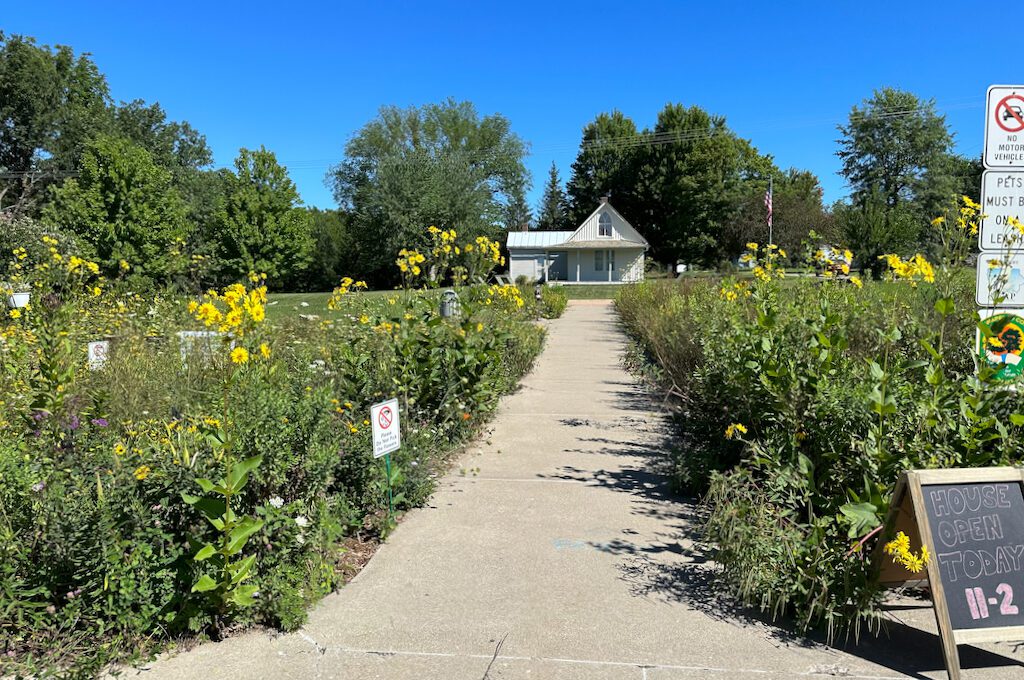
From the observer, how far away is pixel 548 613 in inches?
120

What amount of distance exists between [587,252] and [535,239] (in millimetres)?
4489

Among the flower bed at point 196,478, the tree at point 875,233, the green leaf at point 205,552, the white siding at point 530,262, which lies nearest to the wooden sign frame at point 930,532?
the flower bed at point 196,478

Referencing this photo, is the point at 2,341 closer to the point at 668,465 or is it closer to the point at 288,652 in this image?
the point at 288,652

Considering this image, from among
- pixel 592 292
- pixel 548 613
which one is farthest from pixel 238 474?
pixel 592 292

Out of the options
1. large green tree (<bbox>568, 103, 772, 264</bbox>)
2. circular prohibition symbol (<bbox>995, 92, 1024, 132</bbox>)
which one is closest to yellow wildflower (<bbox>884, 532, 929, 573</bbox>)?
circular prohibition symbol (<bbox>995, 92, 1024, 132</bbox>)

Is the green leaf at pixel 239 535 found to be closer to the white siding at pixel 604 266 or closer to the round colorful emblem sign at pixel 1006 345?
the round colorful emblem sign at pixel 1006 345

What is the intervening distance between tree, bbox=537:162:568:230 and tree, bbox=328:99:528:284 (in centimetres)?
686

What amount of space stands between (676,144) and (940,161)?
1981 cm

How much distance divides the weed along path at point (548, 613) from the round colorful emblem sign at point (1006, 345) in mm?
1373

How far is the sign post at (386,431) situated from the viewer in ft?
12.9

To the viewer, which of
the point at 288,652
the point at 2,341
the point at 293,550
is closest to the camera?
the point at 288,652

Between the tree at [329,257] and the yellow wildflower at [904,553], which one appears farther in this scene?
the tree at [329,257]

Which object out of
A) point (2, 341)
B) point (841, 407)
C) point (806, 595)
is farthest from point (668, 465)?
point (2, 341)

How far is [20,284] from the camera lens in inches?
261
